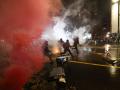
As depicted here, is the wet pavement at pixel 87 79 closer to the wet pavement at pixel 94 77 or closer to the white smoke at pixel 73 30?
the wet pavement at pixel 94 77

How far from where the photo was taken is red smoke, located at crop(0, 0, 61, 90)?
696 centimetres

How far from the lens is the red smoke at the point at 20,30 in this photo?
6965mm

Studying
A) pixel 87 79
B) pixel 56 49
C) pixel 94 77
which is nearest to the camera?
pixel 87 79

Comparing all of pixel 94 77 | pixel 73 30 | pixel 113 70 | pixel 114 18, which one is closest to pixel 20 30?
pixel 94 77

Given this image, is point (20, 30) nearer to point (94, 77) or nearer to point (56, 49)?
point (94, 77)

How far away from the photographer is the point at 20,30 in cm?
A: 781

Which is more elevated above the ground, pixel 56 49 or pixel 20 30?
pixel 20 30

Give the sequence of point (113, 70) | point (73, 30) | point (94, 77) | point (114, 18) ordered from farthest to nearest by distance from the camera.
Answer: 1. point (73, 30)
2. point (114, 18)
3. point (113, 70)
4. point (94, 77)

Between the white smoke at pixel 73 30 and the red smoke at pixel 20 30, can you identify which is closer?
the red smoke at pixel 20 30

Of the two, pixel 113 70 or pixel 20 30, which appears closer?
pixel 20 30

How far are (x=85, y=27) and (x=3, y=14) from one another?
107 ft

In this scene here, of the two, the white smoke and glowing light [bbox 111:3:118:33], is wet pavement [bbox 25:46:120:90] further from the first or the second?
glowing light [bbox 111:3:118:33]

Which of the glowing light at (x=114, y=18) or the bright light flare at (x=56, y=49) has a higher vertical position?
the glowing light at (x=114, y=18)

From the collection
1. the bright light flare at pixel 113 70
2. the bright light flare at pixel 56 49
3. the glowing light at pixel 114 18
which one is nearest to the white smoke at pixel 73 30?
the bright light flare at pixel 56 49
